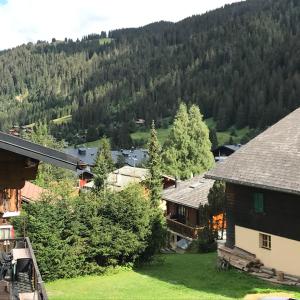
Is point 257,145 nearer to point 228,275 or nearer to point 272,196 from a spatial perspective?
point 272,196

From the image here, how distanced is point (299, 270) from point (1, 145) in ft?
62.5

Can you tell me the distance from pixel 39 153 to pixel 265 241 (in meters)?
19.7

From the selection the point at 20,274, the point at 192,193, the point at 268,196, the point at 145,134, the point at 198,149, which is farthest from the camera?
the point at 145,134

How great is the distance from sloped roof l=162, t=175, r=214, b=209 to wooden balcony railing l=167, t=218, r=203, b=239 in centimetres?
180

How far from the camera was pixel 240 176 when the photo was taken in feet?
85.9

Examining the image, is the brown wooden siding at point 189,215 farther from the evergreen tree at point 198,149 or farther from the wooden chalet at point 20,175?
the wooden chalet at point 20,175

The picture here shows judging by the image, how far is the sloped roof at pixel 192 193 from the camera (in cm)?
4478

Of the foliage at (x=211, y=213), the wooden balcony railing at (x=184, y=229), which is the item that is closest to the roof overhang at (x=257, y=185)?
the foliage at (x=211, y=213)

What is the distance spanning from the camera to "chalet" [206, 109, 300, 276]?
24.2 metres

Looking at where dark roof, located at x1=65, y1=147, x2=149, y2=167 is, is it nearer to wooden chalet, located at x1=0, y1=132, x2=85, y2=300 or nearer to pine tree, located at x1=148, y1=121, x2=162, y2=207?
pine tree, located at x1=148, y1=121, x2=162, y2=207

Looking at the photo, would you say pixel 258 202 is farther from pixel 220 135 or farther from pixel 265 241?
pixel 220 135

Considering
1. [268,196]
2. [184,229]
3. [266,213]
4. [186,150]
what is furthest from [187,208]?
[186,150]

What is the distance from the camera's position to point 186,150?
226 ft

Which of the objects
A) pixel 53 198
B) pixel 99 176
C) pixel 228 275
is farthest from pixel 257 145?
pixel 99 176
